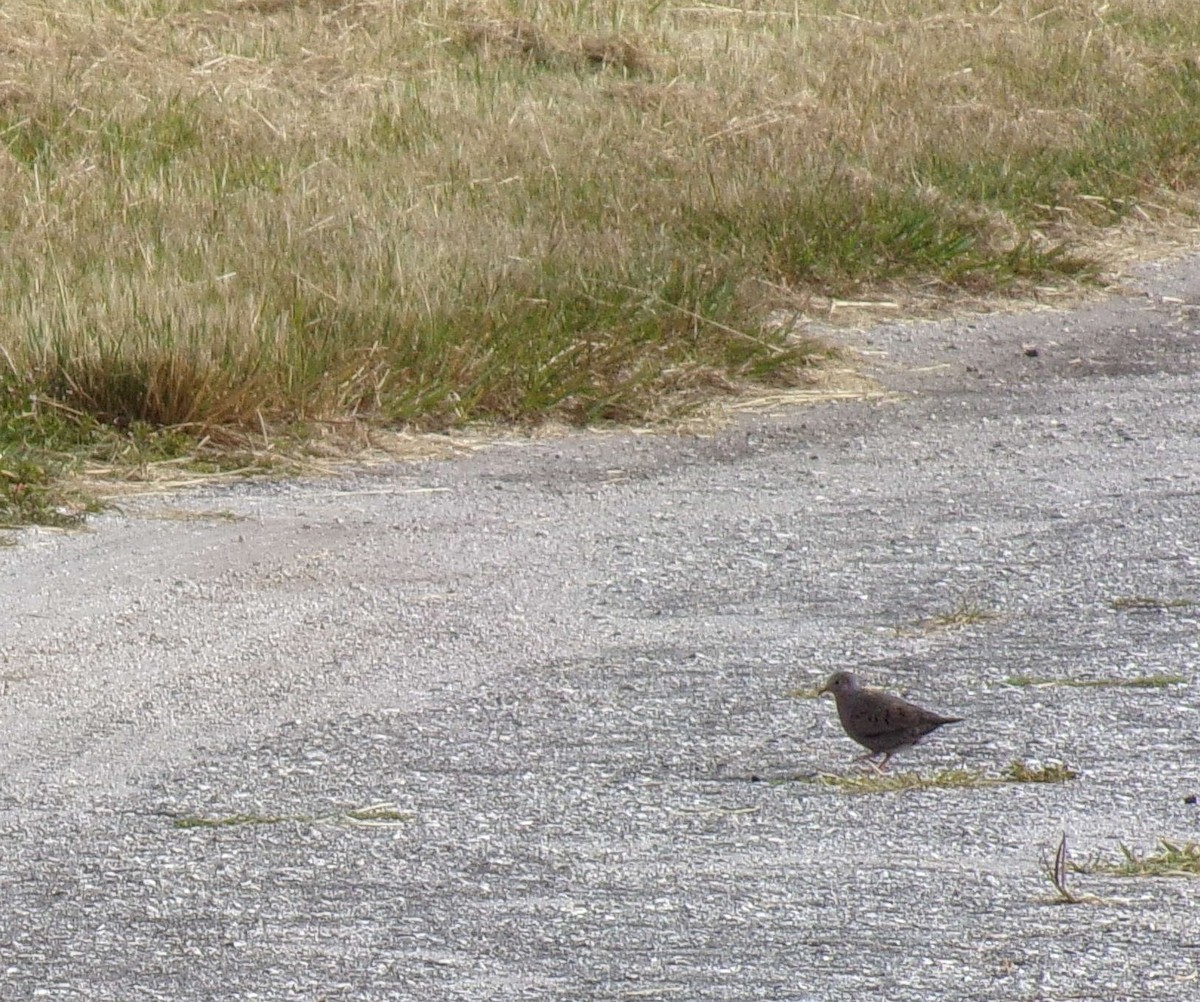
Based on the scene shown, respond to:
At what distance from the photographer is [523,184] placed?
10984 mm

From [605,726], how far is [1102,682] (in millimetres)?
1223

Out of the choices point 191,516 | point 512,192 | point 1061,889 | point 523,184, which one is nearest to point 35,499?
point 191,516

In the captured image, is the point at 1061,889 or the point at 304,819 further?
the point at 304,819

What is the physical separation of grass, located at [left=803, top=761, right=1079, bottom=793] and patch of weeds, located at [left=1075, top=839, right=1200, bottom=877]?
0.47 m

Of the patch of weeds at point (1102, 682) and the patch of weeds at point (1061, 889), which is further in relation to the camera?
the patch of weeds at point (1102, 682)

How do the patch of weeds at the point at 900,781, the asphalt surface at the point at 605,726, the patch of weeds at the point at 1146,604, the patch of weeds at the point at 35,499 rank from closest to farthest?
the asphalt surface at the point at 605,726 < the patch of weeds at the point at 900,781 < the patch of weeds at the point at 1146,604 < the patch of weeds at the point at 35,499

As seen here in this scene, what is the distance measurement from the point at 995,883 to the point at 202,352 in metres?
4.27

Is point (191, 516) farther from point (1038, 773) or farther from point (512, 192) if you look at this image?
point (512, 192)

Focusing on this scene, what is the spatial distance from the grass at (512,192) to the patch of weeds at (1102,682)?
299 centimetres

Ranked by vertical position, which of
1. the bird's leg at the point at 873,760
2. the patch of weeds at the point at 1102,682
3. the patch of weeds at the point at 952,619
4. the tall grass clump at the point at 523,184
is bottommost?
the tall grass clump at the point at 523,184

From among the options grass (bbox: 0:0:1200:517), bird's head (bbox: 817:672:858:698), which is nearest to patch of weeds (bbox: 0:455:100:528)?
grass (bbox: 0:0:1200:517)

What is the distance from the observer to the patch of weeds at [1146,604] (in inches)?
226

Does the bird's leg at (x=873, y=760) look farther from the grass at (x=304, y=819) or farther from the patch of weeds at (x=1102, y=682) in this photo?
the grass at (x=304, y=819)

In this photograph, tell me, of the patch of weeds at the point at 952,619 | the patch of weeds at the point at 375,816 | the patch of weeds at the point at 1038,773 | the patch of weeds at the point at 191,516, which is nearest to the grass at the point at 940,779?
the patch of weeds at the point at 1038,773
